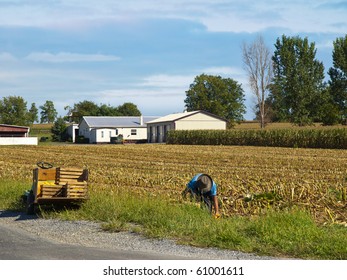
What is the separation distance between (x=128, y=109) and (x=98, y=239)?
385 feet

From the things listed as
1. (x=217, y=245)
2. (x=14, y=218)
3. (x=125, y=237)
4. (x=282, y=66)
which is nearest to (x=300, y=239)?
(x=217, y=245)

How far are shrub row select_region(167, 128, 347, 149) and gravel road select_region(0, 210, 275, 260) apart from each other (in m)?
40.9

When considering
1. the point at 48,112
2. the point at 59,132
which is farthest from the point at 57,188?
the point at 48,112

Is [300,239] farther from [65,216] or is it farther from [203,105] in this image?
[203,105]

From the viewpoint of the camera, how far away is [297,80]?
3455 inches

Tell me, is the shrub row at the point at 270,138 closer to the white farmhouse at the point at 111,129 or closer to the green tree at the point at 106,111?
the white farmhouse at the point at 111,129

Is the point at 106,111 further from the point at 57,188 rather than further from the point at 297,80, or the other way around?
the point at 57,188

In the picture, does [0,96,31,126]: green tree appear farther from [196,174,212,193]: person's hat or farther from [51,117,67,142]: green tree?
[196,174,212,193]: person's hat

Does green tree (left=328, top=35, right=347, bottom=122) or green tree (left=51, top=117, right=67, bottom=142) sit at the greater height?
green tree (left=328, top=35, right=347, bottom=122)

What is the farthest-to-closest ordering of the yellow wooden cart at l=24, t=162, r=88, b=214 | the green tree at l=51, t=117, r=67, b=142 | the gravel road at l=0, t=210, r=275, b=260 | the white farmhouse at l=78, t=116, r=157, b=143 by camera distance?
1. the green tree at l=51, t=117, r=67, b=142
2. the white farmhouse at l=78, t=116, r=157, b=143
3. the yellow wooden cart at l=24, t=162, r=88, b=214
4. the gravel road at l=0, t=210, r=275, b=260

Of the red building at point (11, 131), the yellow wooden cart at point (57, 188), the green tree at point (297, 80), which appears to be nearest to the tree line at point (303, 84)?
the green tree at point (297, 80)

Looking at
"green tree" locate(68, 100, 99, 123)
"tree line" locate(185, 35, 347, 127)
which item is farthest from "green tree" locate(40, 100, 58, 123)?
"tree line" locate(185, 35, 347, 127)

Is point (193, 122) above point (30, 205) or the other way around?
above

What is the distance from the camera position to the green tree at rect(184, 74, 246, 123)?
111m
